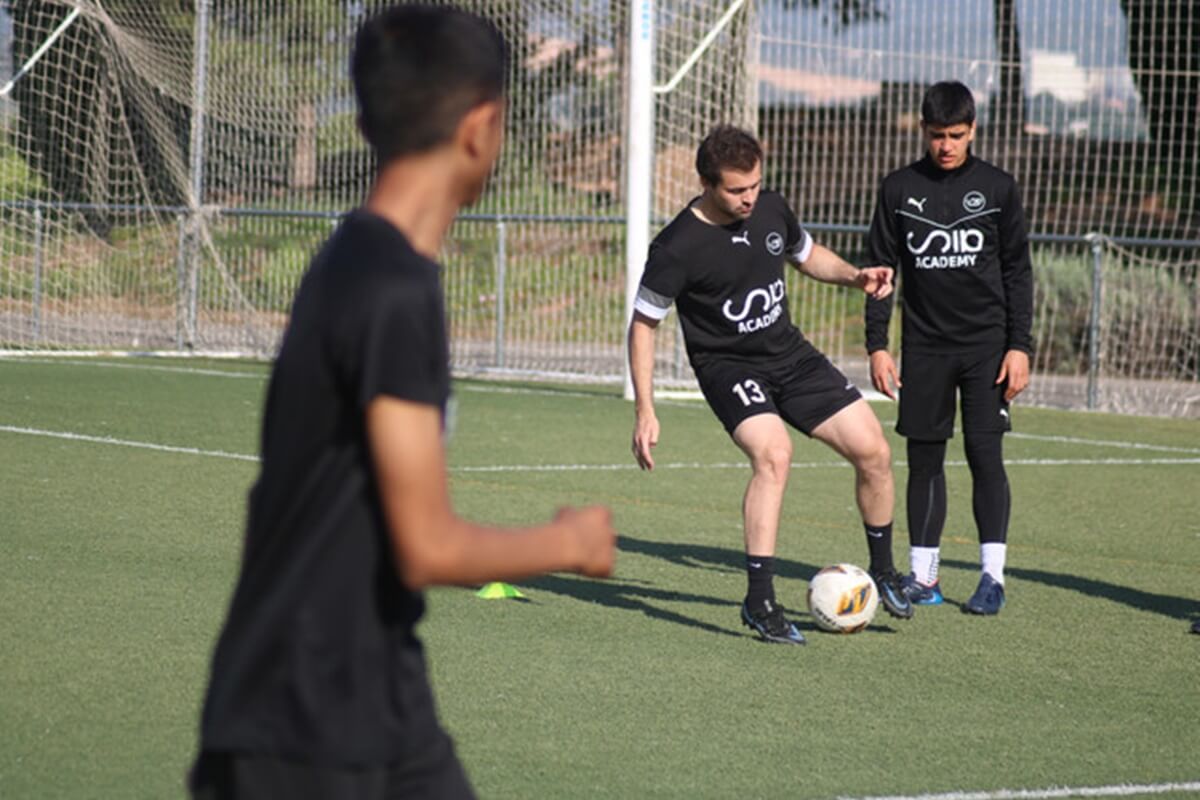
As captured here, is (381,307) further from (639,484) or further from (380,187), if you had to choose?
(639,484)

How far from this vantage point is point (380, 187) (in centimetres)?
273

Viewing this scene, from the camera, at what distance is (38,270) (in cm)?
2050

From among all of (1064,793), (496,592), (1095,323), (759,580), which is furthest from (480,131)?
(1095,323)


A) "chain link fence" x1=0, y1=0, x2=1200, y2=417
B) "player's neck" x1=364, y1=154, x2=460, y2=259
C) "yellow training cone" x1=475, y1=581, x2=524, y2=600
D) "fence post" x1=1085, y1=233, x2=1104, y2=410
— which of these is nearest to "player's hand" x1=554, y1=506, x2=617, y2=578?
"player's neck" x1=364, y1=154, x2=460, y2=259

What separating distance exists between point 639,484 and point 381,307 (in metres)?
8.98

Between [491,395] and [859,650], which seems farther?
[491,395]

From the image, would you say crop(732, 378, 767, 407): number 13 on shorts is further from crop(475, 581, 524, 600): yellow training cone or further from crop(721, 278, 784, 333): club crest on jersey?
crop(475, 581, 524, 600): yellow training cone

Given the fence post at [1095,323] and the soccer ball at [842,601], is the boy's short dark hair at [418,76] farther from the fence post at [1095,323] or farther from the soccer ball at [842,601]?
the fence post at [1095,323]

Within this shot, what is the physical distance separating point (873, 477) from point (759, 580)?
2.95ft

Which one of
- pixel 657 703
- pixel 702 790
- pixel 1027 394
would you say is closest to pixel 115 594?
pixel 657 703

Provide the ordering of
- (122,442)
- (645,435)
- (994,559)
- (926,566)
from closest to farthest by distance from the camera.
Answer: (645,435)
(994,559)
(926,566)
(122,442)

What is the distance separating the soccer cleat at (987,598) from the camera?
7801 mm

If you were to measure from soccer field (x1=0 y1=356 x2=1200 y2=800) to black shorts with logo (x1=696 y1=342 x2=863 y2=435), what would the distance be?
2.70 ft

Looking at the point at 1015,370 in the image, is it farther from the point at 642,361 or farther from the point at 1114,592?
the point at 642,361
